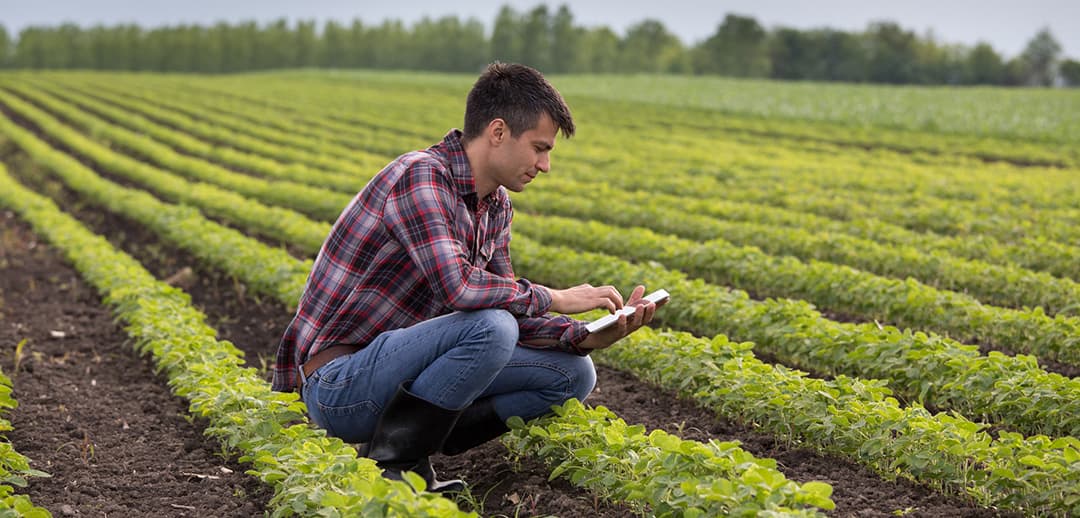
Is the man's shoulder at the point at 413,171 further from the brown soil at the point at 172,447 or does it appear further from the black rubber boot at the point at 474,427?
the brown soil at the point at 172,447

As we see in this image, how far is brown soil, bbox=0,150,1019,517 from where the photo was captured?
14.5 ft

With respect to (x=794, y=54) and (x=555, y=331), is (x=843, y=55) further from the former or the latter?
(x=555, y=331)

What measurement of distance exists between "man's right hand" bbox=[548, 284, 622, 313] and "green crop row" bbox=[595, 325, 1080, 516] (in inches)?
48.6

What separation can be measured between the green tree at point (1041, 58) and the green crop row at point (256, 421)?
80389 millimetres

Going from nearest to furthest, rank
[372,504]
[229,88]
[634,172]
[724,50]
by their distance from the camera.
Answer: [372,504] → [634,172] → [229,88] → [724,50]

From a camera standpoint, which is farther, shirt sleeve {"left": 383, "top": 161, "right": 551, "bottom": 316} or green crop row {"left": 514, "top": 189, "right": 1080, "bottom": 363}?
green crop row {"left": 514, "top": 189, "right": 1080, "bottom": 363}

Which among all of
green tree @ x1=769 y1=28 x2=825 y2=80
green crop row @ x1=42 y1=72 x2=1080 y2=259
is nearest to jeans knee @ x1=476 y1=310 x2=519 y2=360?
green crop row @ x1=42 y1=72 x2=1080 y2=259

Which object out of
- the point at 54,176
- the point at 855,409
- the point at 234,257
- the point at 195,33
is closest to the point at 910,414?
the point at 855,409

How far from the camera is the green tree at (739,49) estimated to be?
8044 centimetres

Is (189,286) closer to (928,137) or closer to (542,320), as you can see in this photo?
(542,320)

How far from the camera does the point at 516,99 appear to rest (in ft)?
13.4

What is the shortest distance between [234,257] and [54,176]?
36.6ft

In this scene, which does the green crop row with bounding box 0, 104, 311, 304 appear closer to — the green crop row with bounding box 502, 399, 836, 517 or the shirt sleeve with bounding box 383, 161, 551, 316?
the green crop row with bounding box 502, 399, 836, 517

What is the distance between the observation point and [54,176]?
19.1 m
